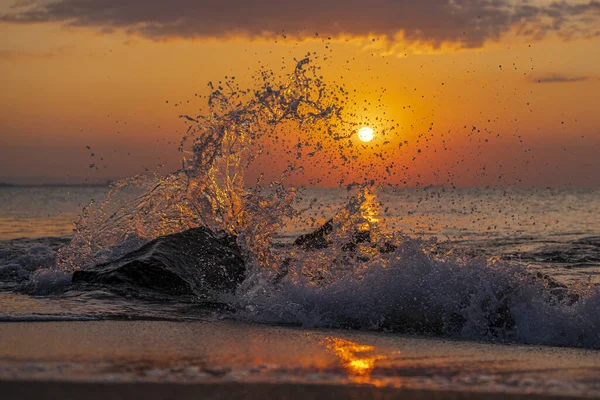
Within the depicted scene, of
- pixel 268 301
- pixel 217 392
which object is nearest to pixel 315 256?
pixel 268 301

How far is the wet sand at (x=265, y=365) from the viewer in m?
4.02

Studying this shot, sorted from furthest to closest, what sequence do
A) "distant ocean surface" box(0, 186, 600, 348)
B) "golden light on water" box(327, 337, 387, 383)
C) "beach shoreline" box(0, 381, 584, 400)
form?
"distant ocean surface" box(0, 186, 600, 348)
"golden light on water" box(327, 337, 387, 383)
"beach shoreline" box(0, 381, 584, 400)

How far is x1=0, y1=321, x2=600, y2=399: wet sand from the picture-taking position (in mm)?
4016

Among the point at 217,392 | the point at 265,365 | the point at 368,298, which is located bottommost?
the point at 217,392

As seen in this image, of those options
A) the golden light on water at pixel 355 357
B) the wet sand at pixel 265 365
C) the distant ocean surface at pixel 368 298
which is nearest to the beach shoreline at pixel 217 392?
the wet sand at pixel 265 365

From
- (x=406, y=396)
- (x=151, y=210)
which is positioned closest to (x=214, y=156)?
(x=151, y=210)

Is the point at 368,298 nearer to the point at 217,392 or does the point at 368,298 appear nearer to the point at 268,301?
the point at 268,301

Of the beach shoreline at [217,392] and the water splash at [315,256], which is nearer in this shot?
the beach shoreline at [217,392]

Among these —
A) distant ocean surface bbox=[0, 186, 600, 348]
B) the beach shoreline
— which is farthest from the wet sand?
distant ocean surface bbox=[0, 186, 600, 348]

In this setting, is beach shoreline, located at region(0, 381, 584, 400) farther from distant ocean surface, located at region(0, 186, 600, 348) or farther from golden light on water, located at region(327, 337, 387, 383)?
distant ocean surface, located at region(0, 186, 600, 348)

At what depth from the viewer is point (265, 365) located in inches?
185

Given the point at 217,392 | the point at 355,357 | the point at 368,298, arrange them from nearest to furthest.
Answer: the point at 217,392 < the point at 355,357 < the point at 368,298

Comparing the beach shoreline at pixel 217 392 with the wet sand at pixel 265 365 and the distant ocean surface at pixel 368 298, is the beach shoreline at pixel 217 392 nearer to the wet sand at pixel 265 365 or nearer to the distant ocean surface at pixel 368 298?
the wet sand at pixel 265 365

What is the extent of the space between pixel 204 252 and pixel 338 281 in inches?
120
